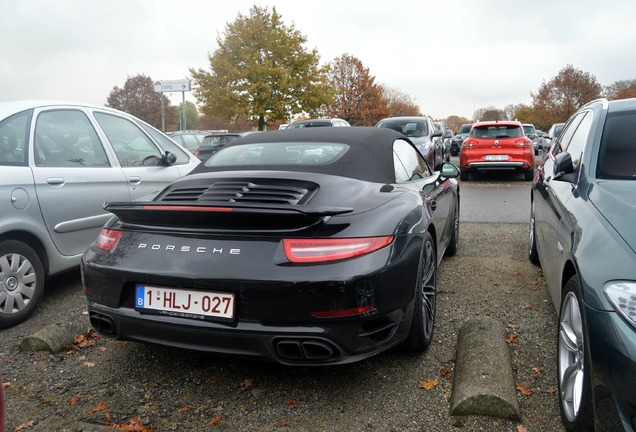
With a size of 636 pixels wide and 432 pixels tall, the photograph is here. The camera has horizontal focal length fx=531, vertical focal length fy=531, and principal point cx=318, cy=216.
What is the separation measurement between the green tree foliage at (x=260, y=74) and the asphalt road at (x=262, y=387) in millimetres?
30478

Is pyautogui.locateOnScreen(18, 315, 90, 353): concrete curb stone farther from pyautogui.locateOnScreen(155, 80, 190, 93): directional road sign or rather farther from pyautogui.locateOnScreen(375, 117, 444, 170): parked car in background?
pyautogui.locateOnScreen(155, 80, 190, 93): directional road sign

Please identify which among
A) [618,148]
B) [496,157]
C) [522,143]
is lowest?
[496,157]

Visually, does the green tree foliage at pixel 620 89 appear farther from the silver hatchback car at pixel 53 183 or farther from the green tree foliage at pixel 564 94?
the silver hatchback car at pixel 53 183

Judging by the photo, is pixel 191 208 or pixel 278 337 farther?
pixel 191 208

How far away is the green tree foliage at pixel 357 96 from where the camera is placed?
58.1 meters

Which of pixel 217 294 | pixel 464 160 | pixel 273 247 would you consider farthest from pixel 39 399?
pixel 464 160

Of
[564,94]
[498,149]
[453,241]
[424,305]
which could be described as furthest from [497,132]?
[564,94]

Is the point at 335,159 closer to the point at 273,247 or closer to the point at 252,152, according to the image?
the point at 252,152

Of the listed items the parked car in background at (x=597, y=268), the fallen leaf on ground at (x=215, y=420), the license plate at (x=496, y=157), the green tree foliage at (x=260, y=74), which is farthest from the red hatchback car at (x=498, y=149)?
the green tree foliage at (x=260, y=74)

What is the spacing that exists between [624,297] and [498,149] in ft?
42.1

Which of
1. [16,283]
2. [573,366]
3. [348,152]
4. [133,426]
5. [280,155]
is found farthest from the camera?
[16,283]

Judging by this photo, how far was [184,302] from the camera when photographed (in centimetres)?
261

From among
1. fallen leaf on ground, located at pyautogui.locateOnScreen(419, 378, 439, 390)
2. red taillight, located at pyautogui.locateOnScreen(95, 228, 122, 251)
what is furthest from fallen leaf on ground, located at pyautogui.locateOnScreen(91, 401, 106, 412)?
fallen leaf on ground, located at pyautogui.locateOnScreen(419, 378, 439, 390)

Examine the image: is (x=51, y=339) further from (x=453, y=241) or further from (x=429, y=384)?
(x=453, y=241)
